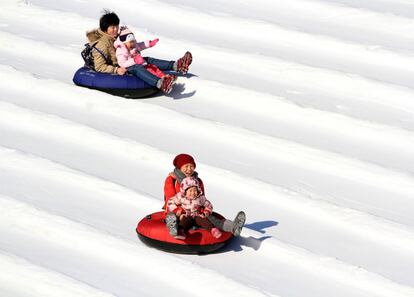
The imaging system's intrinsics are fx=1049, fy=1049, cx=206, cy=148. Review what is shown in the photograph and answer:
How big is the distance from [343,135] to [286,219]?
1.58m

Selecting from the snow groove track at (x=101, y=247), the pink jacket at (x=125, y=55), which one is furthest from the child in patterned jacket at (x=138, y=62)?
the snow groove track at (x=101, y=247)

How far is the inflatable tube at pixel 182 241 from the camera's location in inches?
257

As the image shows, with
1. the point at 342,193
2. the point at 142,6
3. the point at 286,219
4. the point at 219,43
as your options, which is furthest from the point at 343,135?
the point at 142,6

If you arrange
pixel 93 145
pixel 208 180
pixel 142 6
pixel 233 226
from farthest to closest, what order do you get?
pixel 142 6 < pixel 93 145 < pixel 208 180 < pixel 233 226

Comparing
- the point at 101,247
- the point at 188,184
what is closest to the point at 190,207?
the point at 188,184

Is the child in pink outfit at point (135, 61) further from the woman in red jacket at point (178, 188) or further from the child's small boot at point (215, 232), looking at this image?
the child's small boot at point (215, 232)

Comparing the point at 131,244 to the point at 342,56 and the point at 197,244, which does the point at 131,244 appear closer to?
the point at 197,244

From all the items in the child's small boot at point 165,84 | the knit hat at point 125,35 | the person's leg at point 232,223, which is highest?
the knit hat at point 125,35

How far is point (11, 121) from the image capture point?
8.88 meters

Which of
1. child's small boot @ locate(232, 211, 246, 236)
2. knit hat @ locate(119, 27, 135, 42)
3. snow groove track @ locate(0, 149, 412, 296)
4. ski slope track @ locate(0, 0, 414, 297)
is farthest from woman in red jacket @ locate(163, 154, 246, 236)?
knit hat @ locate(119, 27, 135, 42)

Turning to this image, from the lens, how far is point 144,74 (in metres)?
9.01

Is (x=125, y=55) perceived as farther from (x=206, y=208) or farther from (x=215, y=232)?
(x=215, y=232)

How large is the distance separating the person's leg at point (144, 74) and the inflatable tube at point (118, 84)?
0.05 m

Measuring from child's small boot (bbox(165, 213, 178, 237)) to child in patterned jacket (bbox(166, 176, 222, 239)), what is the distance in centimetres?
7
